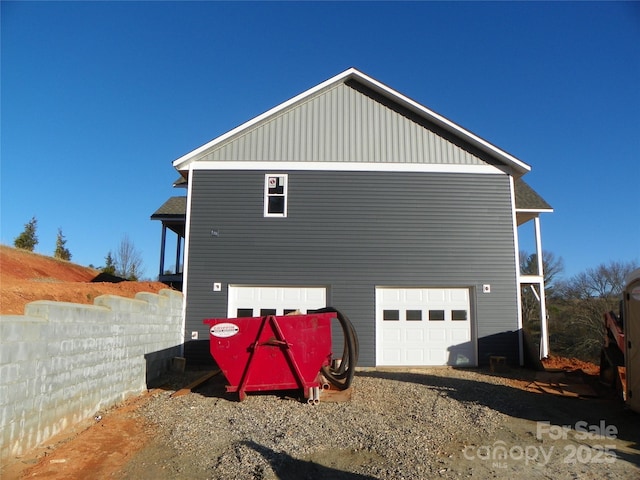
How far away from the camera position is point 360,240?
13.7 metres

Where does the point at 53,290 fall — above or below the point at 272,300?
above

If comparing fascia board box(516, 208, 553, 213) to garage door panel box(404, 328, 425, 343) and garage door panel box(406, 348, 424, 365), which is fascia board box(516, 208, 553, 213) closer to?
garage door panel box(404, 328, 425, 343)

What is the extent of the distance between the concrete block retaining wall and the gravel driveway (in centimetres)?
88

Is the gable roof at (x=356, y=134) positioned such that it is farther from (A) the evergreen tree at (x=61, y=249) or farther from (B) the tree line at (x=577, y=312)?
(A) the evergreen tree at (x=61, y=249)

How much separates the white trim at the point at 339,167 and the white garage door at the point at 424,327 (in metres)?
3.40

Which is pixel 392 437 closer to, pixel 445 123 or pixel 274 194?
pixel 274 194

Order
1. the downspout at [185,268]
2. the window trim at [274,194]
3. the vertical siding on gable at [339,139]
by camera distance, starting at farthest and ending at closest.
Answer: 1. the vertical siding on gable at [339,139]
2. the window trim at [274,194]
3. the downspout at [185,268]

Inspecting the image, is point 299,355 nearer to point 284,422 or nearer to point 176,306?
point 284,422

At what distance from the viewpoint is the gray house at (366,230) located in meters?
13.4

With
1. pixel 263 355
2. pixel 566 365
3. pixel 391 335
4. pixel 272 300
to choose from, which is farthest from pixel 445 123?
pixel 263 355

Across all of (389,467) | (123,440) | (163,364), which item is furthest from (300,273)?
(389,467)

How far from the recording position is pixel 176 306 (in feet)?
41.4

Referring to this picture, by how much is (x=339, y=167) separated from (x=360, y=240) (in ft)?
7.12

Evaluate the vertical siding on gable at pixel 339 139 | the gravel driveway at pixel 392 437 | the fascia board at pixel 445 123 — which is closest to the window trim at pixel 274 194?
the vertical siding on gable at pixel 339 139
